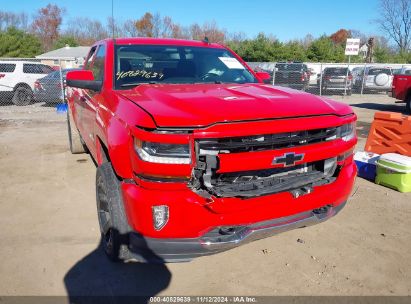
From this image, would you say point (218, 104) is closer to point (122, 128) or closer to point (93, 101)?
point (122, 128)

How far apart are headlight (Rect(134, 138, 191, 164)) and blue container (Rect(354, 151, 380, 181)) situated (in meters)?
3.91

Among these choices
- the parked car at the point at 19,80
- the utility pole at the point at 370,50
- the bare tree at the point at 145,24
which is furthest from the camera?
the bare tree at the point at 145,24

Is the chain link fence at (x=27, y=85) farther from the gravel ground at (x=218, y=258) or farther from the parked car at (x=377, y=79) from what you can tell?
the parked car at (x=377, y=79)

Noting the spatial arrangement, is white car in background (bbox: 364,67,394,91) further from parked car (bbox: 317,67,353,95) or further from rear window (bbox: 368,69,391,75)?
parked car (bbox: 317,67,353,95)

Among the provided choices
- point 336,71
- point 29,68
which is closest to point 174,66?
point 29,68

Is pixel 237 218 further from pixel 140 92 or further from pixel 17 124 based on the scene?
pixel 17 124

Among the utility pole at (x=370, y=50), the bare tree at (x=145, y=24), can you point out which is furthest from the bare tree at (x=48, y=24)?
the utility pole at (x=370, y=50)

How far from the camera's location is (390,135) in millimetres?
5898

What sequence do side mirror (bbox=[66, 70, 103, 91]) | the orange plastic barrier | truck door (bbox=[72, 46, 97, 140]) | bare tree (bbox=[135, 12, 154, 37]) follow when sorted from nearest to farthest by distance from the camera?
side mirror (bbox=[66, 70, 103, 91]) < truck door (bbox=[72, 46, 97, 140]) < the orange plastic barrier < bare tree (bbox=[135, 12, 154, 37])

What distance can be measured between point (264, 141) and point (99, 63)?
2.46m

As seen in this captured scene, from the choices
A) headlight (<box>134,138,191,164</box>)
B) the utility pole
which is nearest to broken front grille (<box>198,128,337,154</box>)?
headlight (<box>134,138,191,164</box>)

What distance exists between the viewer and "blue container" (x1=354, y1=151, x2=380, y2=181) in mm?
5324

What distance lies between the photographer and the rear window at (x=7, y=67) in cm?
1365

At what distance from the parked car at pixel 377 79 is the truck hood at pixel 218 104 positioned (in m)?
18.5
